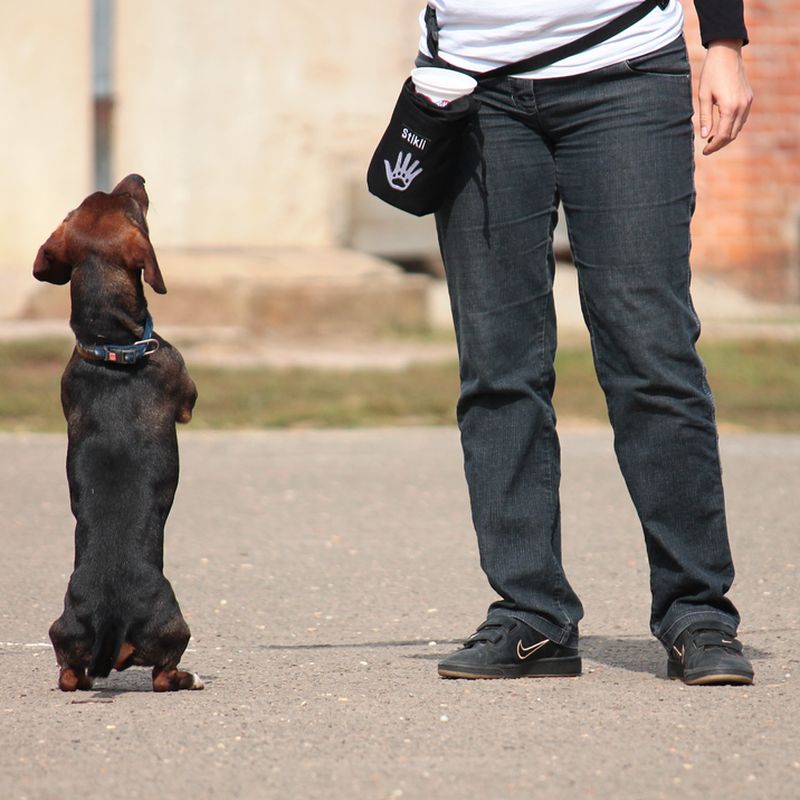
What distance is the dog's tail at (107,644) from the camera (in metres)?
3.10

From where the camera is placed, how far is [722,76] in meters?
3.15

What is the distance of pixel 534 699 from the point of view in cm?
314

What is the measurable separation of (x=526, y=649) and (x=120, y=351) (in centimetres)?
104

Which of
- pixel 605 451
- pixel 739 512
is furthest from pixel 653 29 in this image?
pixel 605 451

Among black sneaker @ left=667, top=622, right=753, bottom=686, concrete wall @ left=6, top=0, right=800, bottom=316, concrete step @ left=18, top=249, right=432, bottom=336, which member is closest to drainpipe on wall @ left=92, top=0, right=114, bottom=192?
concrete wall @ left=6, top=0, right=800, bottom=316

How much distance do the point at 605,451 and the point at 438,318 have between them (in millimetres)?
4750

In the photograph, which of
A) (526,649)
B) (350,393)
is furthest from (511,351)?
(350,393)

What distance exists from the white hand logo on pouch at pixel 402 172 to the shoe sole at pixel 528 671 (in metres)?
1.02

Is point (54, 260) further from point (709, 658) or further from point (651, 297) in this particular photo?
point (709, 658)

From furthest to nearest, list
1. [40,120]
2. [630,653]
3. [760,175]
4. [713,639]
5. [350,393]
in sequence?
1. [760,175]
2. [40,120]
3. [350,393]
4. [630,653]
5. [713,639]

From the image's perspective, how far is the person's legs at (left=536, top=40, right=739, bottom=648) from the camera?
3162mm

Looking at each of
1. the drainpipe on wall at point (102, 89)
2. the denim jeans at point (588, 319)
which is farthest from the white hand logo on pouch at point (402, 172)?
the drainpipe on wall at point (102, 89)

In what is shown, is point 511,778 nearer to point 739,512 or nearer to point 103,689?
point 103,689

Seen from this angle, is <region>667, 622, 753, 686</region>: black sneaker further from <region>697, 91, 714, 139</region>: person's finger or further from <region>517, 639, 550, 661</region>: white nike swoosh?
<region>697, 91, 714, 139</region>: person's finger
